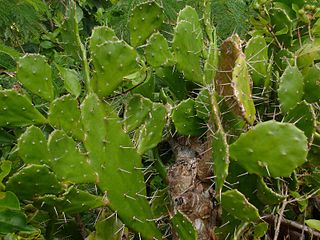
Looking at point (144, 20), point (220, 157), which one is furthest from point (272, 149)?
point (144, 20)

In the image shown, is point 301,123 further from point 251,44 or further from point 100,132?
point 100,132

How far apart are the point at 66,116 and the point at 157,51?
0.94 ft

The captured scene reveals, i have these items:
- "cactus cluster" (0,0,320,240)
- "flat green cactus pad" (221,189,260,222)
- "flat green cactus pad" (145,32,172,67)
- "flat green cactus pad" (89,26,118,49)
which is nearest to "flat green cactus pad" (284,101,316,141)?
"cactus cluster" (0,0,320,240)

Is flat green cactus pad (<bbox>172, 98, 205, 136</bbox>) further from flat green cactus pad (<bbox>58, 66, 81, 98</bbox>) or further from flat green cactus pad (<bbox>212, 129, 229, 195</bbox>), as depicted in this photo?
flat green cactus pad (<bbox>58, 66, 81, 98</bbox>)

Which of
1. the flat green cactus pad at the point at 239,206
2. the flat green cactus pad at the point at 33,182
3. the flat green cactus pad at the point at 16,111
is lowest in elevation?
the flat green cactus pad at the point at 239,206

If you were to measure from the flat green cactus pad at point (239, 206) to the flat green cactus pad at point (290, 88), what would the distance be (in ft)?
0.87

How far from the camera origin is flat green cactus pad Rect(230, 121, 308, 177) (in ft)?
3.68

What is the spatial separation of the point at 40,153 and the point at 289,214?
0.66 metres

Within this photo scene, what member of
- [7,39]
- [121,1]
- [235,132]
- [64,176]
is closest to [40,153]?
[64,176]

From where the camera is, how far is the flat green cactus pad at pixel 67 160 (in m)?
1.18

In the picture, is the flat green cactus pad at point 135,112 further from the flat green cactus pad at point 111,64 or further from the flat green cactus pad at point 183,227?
the flat green cactus pad at point 183,227

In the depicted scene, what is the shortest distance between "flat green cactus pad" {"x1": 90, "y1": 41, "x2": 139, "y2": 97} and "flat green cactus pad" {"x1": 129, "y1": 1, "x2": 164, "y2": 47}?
0.50ft

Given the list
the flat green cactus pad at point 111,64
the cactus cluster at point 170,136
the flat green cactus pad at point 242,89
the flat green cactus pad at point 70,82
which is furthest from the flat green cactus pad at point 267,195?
the flat green cactus pad at point 70,82

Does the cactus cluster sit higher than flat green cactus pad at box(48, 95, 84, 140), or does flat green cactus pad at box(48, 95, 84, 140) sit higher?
flat green cactus pad at box(48, 95, 84, 140)
